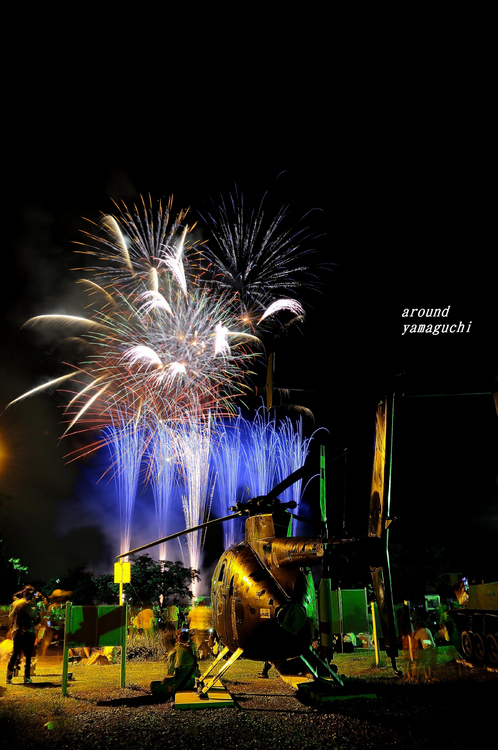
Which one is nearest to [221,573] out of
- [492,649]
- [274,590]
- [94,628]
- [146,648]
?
[274,590]

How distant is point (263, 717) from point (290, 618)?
1471 millimetres

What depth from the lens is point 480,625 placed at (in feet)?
44.0

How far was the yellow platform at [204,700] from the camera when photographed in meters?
8.84

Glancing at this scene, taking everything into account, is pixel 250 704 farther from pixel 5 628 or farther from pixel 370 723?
pixel 5 628

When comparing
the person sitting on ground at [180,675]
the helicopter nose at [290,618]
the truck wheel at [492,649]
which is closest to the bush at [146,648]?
the person sitting on ground at [180,675]

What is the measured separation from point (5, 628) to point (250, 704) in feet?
43.0

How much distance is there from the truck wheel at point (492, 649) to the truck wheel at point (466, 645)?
0.81 metres

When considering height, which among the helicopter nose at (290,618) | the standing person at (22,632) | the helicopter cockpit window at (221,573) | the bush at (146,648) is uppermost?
the helicopter cockpit window at (221,573)

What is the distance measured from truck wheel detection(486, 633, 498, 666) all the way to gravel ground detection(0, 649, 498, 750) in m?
1.30

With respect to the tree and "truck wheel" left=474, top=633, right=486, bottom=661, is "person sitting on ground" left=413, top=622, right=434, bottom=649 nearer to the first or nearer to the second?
"truck wheel" left=474, top=633, right=486, bottom=661

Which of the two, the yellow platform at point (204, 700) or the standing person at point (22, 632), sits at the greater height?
the standing person at point (22, 632)

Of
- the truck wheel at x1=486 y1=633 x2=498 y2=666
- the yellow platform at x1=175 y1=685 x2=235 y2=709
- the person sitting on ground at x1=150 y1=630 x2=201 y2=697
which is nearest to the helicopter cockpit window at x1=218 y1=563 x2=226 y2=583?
the person sitting on ground at x1=150 y1=630 x2=201 y2=697

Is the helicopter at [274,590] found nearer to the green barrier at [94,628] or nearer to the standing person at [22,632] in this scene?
the green barrier at [94,628]

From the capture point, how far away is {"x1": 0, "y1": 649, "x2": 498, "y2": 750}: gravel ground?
21.8ft
